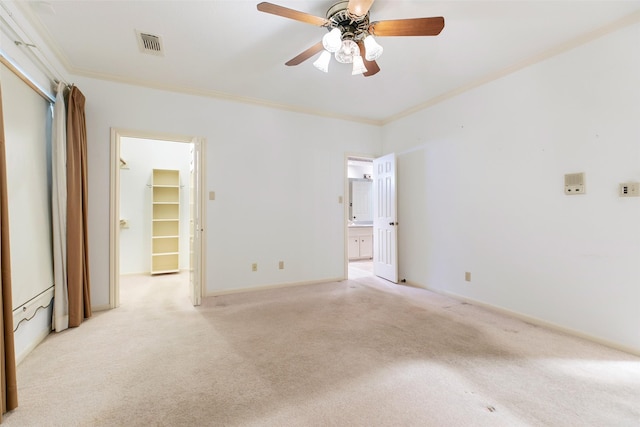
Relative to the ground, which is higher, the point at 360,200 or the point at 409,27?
the point at 409,27

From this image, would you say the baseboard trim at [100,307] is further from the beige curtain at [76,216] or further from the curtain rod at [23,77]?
the curtain rod at [23,77]

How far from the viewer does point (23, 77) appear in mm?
2115

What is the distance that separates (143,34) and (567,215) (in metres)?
4.18

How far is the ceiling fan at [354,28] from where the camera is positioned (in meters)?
1.76

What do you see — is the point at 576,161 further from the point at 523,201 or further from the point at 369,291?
the point at 369,291

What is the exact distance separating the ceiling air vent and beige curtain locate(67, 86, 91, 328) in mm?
861

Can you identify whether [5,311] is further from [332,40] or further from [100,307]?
[332,40]

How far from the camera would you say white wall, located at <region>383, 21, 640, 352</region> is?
224 cm

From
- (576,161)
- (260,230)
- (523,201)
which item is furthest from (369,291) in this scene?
(576,161)

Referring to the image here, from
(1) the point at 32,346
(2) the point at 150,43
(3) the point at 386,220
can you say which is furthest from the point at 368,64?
(1) the point at 32,346

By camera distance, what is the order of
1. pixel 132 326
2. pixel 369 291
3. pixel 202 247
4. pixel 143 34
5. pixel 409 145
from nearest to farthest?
pixel 143 34 < pixel 132 326 < pixel 202 247 < pixel 369 291 < pixel 409 145

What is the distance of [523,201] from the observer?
287cm

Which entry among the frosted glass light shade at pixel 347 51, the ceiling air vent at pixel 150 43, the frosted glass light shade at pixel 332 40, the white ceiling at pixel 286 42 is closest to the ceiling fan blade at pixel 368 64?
the frosted glass light shade at pixel 347 51

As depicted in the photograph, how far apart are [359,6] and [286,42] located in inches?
39.0
